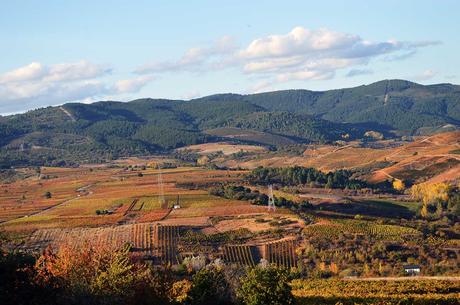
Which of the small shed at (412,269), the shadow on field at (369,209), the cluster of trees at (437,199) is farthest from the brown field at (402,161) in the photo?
the small shed at (412,269)

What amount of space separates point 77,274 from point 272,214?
189 ft

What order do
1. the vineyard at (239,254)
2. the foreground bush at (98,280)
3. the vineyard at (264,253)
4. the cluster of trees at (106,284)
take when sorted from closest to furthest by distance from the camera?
the cluster of trees at (106,284) → the foreground bush at (98,280) → the vineyard at (264,253) → the vineyard at (239,254)

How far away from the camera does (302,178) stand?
13412cm

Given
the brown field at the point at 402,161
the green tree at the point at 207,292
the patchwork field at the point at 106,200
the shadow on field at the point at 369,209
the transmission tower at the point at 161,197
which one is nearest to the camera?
the green tree at the point at 207,292

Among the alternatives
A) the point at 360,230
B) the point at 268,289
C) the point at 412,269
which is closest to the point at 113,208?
the point at 360,230

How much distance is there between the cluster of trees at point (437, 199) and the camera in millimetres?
97188

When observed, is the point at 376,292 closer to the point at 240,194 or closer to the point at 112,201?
the point at 240,194

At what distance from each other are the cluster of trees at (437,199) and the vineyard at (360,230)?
17.7 metres

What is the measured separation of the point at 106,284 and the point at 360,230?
5292 cm

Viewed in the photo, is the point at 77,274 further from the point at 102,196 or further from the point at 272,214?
the point at 102,196

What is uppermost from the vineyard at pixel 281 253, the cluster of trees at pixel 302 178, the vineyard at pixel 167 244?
the cluster of trees at pixel 302 178

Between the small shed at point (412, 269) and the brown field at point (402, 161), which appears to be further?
the brown field at point (402, 161)

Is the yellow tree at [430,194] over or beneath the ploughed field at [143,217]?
beneath

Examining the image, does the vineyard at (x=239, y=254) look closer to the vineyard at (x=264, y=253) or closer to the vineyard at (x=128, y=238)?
the vineyard at (x=264, y=253)
